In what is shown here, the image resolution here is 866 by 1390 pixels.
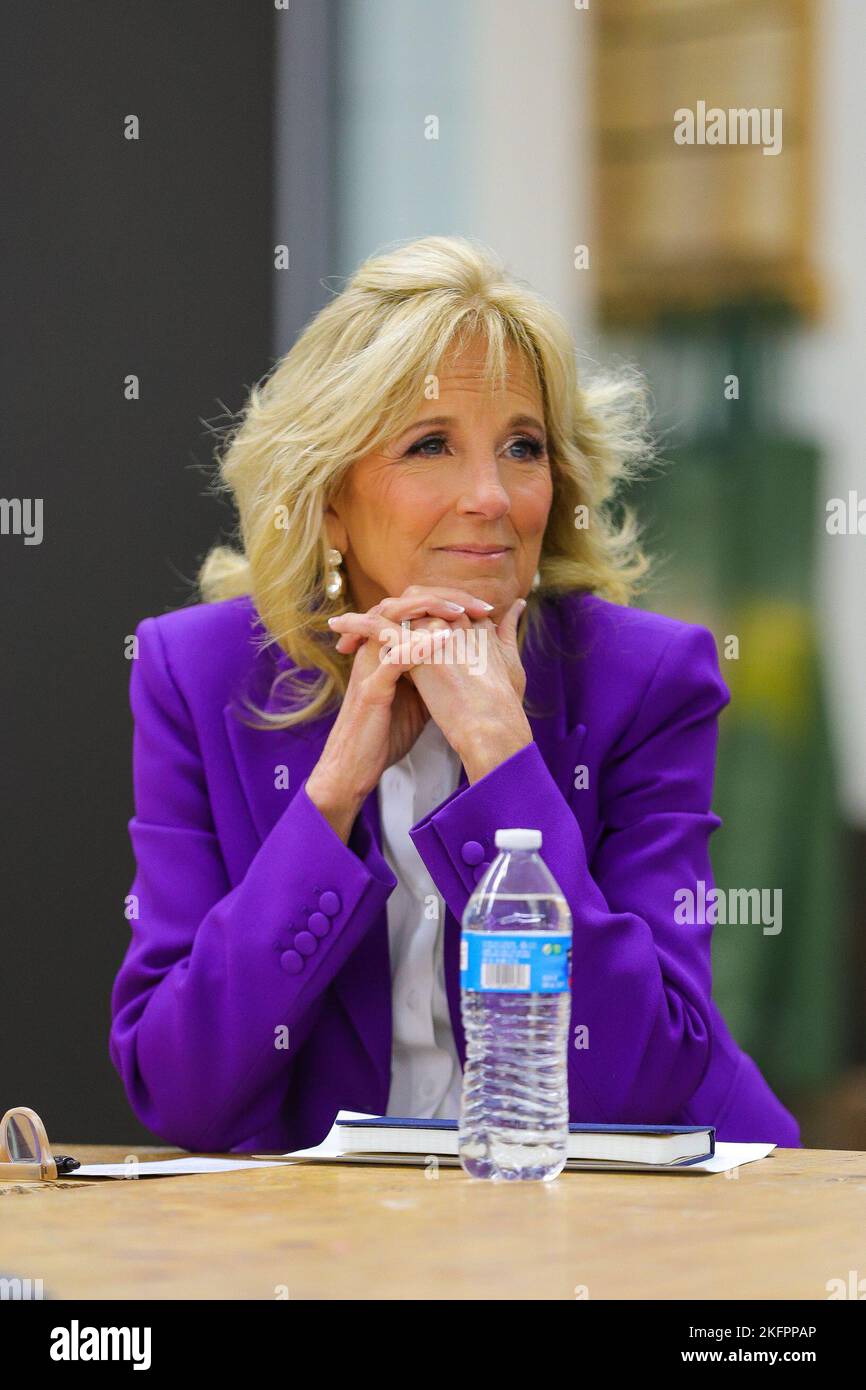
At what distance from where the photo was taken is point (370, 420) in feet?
8.08

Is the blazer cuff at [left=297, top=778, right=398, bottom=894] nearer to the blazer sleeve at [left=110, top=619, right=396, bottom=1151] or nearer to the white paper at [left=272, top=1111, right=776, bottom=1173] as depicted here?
the blazer sleeve at [left=110, top=619, right=396, bottom=1151]

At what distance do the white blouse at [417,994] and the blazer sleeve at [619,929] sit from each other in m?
0.20

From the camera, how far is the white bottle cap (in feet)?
5.68

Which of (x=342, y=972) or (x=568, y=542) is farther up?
(x=568, y=542)

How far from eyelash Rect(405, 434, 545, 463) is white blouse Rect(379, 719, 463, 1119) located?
1.66 ft

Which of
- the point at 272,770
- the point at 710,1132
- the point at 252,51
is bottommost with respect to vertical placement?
the point at 710,1132

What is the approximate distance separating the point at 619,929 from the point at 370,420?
0.80 meters

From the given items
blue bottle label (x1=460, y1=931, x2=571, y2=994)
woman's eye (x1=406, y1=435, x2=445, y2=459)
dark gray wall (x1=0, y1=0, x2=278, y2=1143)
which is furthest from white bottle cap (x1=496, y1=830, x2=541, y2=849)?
dark gray wall (x1=0, y1=0, x2=278, y2=1143)

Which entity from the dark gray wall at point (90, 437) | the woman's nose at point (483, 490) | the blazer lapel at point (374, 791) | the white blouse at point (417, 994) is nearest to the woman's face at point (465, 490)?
the woman's nose at point (483, 490)

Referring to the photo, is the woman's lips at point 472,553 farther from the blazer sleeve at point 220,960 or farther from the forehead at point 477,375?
the blazer sleeve at point 220,960

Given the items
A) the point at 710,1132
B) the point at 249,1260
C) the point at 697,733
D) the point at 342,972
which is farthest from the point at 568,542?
the point at 249,1260

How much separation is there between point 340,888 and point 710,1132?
0.53 metres
